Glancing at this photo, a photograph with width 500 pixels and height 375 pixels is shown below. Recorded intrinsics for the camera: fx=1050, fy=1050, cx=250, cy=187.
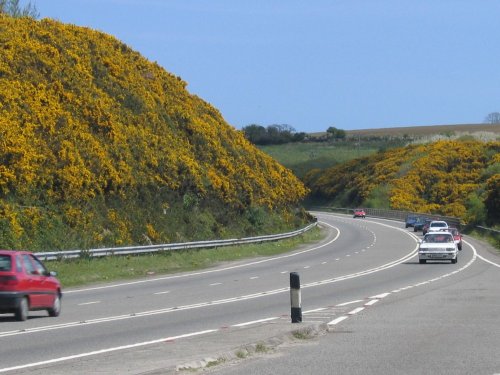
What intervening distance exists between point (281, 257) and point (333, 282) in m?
19.9

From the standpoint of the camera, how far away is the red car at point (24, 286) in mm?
20312

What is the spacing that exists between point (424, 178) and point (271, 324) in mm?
102977

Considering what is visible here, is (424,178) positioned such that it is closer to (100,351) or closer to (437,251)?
(437,251)

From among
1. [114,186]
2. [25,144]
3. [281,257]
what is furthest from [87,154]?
[281,257]

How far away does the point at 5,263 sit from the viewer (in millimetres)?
20703

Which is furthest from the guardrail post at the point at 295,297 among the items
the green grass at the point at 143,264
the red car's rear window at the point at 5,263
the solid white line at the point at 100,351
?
the green grass at the point at 143,264

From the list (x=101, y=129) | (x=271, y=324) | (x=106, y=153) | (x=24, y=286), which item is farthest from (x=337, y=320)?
(x=101, y=129)

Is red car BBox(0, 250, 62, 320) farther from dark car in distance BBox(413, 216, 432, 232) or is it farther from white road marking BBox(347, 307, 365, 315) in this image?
dark car in distance BBox(413, 216, 432, 232)

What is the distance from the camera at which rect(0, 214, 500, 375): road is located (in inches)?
524

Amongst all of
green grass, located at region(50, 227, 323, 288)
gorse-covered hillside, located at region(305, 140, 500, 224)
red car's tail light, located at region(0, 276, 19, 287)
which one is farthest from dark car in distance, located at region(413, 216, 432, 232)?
red car's tail light, located at region(0, 276, 19, 287)

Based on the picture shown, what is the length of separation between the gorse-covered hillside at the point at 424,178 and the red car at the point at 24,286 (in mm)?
82362

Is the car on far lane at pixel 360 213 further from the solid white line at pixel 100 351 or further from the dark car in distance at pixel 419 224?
the solid white line at pixel 100 351

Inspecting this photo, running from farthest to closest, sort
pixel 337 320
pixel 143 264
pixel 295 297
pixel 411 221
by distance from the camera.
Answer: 1. pixel 411 221
2. pixel 143 264
3. pixel 337 320
4. pixel 295 297

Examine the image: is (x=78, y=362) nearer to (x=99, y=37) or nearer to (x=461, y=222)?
(x=99, y=37)
